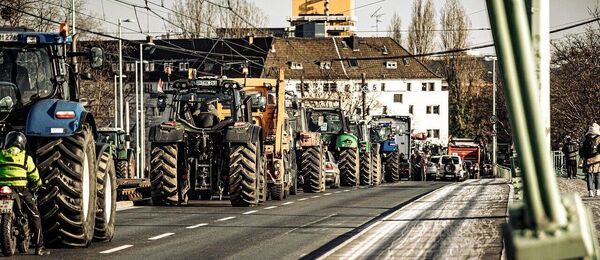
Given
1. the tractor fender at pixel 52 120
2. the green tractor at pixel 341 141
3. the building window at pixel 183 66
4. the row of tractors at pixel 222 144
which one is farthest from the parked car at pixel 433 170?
the tractor fender at pixel 52 120

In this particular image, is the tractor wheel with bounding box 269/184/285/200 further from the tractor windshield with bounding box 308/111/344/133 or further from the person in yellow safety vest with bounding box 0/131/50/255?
the person in yellow safety vest with bounding box 0/131/50/255

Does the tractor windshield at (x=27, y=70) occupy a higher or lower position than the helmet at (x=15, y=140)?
higher

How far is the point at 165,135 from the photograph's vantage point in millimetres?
24641

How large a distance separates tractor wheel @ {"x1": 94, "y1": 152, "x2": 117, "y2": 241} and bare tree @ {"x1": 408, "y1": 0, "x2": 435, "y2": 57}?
11759cm

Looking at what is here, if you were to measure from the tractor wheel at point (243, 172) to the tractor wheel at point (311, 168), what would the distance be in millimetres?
12085

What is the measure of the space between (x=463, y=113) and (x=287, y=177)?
361 ft

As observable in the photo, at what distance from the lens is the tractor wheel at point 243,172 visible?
23750 mm

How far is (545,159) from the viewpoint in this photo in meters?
2.86

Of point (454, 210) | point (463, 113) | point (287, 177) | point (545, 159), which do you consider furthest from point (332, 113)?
point (463, 113)

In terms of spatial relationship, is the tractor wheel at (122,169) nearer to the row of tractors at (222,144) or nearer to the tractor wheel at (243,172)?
the row of tractors at (222,144)

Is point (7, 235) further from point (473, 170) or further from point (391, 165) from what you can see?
point (473, 170)

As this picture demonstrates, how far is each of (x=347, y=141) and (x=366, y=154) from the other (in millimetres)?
2869

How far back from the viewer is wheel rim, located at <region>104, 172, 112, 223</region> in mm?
14914

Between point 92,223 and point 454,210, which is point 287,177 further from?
point 92,223
